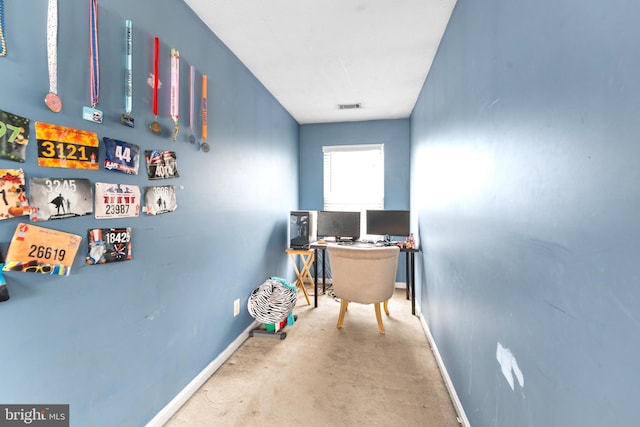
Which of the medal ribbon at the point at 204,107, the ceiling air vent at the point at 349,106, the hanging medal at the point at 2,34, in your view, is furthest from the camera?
the ceiling air vent at the point at 349,106

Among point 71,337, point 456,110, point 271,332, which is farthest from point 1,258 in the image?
point 456,110

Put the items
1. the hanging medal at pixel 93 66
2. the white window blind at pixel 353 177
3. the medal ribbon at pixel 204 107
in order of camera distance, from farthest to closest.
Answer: the white window blind at pixel 353 177 < the medal ribbon at pixel 204 107 < the hanging medal at pixel 93 66

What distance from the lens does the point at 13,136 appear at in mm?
920

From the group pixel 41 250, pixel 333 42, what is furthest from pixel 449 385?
pixel 333 42

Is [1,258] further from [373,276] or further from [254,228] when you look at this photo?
[373,276]

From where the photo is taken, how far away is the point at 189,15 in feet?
5.77

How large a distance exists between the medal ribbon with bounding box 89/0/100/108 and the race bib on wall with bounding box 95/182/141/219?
36cm

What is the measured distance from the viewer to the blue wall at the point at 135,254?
970 mm

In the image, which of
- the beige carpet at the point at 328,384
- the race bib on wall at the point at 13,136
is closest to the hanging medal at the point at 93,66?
the race bib on wall at the point at 13,136

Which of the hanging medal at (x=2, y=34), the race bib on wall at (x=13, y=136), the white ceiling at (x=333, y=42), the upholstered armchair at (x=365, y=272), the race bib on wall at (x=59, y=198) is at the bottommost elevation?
the upholstered armchair at (x=365, y=272)

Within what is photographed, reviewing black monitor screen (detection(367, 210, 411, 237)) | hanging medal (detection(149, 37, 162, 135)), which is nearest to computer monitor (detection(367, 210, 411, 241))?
black monitor screen (detection(367, 210, 411, 237))

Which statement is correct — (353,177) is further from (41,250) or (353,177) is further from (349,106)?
(41,250)

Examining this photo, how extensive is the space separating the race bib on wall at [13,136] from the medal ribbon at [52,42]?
0.17m

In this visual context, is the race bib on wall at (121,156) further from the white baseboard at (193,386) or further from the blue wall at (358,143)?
the blue wall at (358,143)
